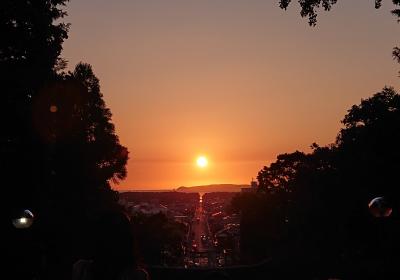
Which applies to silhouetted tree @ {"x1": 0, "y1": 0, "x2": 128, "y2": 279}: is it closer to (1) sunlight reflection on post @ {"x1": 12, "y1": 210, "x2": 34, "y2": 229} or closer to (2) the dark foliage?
(1) sunlight reflection on post @ {"x1": 12, "y1": 210, "x2": 34, "y2": 229}

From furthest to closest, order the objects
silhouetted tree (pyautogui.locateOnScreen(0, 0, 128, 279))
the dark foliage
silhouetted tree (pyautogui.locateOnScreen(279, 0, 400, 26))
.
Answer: the dark foliage < silhouetted tree (pyautogui.locateOnScreen(0, 0, 128, 279)) < silhouetted tree (pyautogui.locateOnScreen(279, 0, 400, 26))

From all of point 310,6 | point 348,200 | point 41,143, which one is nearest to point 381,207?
point 310,6

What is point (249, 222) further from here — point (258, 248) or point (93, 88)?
point (93, 88)

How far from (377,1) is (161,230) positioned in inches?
1881

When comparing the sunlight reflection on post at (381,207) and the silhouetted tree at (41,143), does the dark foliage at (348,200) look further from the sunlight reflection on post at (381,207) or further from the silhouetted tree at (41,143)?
the silhouetted tree at (41,143)

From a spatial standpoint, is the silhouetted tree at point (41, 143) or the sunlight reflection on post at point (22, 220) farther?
the silhouetted tree at point (41, 143)

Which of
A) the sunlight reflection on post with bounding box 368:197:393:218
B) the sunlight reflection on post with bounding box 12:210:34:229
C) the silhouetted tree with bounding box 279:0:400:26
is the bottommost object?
the sunlight reflection on post with bounding box 12:210:34:229

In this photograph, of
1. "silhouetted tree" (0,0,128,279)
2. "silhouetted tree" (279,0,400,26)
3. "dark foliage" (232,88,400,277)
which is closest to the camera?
"silhouetted tree" (279,0,400,26)

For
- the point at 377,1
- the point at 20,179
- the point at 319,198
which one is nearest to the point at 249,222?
the point at 319,198

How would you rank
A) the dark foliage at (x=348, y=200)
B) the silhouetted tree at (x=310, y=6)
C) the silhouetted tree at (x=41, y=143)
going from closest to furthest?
the silhouetted tree at (x=310, y=6) → the silhouetted tree at (x=41, y=143) → the dark foliage at (x=348, y=200)

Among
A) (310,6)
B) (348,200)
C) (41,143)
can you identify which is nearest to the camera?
(310,6)

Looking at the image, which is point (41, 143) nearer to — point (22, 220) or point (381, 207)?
point (22, 220)

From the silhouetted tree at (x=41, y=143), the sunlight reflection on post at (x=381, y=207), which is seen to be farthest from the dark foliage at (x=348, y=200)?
the silhouetted tree at (x=41, y=143)

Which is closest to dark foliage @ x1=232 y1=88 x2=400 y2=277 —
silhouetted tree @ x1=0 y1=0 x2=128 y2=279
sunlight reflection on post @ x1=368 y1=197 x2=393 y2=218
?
sunlight reflection on post @ x1=368 y1=197 x2=393 y2=218
